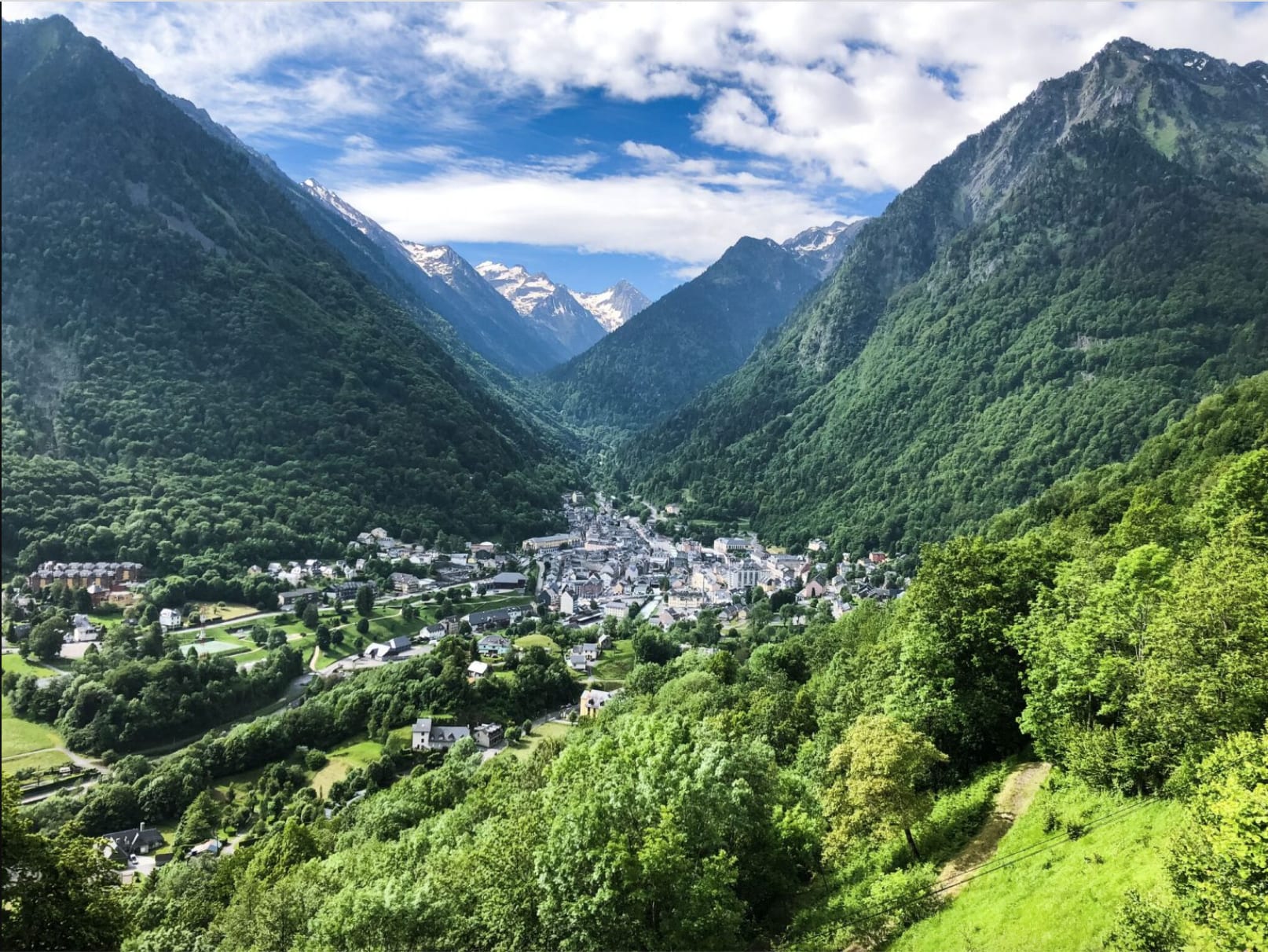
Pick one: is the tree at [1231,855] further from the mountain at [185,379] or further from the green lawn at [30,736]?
the mountain at [185,379]

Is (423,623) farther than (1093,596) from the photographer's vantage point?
Yes

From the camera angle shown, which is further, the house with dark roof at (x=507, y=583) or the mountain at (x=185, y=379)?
the house with dark roof at (x=507, y=583)

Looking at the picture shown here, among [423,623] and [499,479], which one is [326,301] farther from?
[423,623]

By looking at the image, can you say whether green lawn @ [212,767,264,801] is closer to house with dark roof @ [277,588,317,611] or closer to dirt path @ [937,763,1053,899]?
house with dark roof @ [277,588,317,611]

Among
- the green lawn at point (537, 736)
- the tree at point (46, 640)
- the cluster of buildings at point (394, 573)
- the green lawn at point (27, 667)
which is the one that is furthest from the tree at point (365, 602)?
the green lawn at point (537, 736)

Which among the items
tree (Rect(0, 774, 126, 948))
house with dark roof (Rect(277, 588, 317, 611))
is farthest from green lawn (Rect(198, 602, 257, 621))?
tree (Rect(0, 774, 126, 948))

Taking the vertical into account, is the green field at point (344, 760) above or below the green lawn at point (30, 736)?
below

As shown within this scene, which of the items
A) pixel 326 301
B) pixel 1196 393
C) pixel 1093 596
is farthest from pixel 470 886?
pixel 326 301
